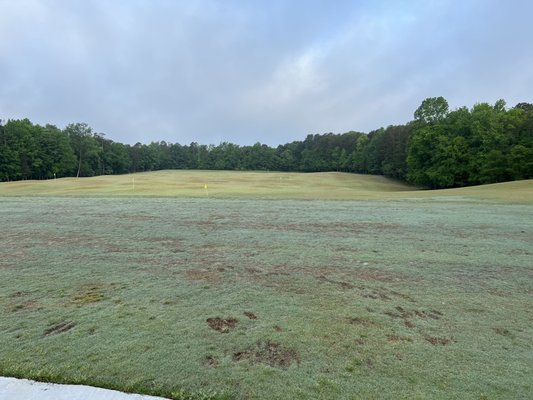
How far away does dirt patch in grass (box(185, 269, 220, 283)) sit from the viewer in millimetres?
6016

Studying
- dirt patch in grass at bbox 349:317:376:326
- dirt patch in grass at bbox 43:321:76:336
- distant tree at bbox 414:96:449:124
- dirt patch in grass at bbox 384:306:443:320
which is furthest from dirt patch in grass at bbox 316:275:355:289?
distant tree at bbox 414:96:449:124

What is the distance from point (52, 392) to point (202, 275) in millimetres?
3333

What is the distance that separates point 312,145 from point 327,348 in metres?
108

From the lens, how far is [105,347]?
3693 mm

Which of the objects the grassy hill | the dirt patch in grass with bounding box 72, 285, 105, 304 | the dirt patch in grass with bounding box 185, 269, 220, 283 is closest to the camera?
the dirt patch in grass with bounding box 72, 285, 105, 304

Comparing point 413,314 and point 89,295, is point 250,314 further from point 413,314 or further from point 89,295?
point 89,295

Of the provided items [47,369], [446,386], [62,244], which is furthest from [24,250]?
[446,386]

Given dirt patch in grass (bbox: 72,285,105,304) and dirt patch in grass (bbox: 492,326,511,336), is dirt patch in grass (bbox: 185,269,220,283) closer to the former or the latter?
dirt patch in grass (bbox: 72,285,105,304)

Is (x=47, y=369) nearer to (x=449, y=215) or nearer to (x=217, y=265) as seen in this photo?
(x=217, y=265)

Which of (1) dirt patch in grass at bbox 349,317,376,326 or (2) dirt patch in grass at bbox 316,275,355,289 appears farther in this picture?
(2) dirt patch in grass at bbox 316,275,355,289

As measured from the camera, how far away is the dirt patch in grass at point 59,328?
4.04 meters

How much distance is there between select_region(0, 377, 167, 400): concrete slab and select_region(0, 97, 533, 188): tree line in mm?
49599

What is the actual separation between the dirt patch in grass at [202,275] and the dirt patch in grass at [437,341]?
326 centimetres

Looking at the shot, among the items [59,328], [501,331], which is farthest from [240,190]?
[501,331]
